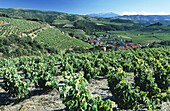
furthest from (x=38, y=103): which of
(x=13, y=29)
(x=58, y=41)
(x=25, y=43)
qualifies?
(x=13, y=29)

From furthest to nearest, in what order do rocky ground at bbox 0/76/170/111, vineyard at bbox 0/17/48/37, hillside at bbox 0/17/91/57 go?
1. vineyard at bbox 0/17/48/37
2. hillside at bbox 0/17/91/57
3. rocky ground at bbox 0/76/170/111

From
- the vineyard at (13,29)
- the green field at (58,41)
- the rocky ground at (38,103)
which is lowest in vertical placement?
the rocky ground at (38,103)

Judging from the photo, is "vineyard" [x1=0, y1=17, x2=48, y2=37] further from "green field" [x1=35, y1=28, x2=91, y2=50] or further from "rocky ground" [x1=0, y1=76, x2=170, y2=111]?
"rocky ground" [x1=0, y1=76, x2=170, y2=111]

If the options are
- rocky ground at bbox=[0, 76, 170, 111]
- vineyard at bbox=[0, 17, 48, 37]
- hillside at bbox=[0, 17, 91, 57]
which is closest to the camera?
rocky ground at bbox=[0, 76, 170, 111]

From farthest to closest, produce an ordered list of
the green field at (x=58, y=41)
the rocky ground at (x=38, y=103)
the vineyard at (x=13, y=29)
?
the green field at (x=58, y=41)
the vineyard at (x=13, y=29)
the rocky ground at (x=38, y=103)

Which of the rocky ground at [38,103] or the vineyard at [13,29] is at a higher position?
the vineyard at [13,29]

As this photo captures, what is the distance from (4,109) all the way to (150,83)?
12.0 metres

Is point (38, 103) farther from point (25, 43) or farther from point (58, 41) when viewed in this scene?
point (58, 41)

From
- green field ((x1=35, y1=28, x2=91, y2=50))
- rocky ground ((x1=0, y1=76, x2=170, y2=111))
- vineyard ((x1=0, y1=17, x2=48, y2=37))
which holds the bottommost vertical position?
rocky ground ((x1=0, y1=76, x2=170, y2=111))

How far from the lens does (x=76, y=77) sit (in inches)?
320

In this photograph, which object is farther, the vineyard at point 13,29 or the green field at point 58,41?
the green field at point 58,41

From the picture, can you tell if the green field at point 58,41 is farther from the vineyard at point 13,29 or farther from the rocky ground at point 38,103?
the rocky ground at point 38,103

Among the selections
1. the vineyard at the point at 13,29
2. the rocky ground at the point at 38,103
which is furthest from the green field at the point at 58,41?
the rocky ground at the point at 38,103

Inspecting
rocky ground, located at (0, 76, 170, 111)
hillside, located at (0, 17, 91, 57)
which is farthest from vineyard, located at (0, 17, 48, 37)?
rocky ground, located at (0, 76, 170, 111)
